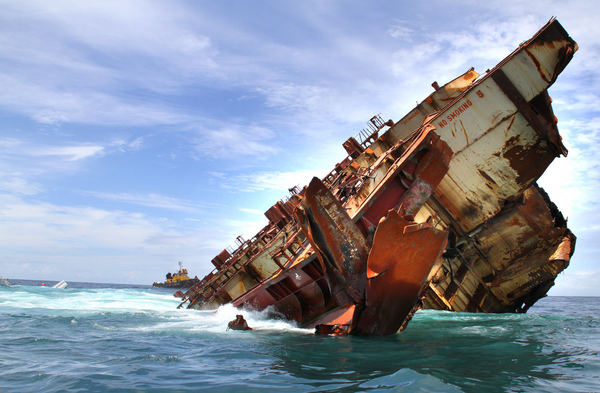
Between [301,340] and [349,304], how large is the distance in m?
1.27

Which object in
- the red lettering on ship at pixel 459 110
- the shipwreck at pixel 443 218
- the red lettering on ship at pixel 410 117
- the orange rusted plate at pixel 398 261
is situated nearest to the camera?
the orange rusted plate at pixel 398 261

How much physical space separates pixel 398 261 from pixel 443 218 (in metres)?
5.24

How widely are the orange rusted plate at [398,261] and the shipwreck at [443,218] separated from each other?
0.02m

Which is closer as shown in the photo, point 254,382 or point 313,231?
point 254,382

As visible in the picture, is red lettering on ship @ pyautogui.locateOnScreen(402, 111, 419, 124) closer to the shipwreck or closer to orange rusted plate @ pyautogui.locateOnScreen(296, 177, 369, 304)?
the shipwreck

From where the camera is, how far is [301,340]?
7.73 meters

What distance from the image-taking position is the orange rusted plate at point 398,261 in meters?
6.62

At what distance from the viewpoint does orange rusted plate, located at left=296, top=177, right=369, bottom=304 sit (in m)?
7.27

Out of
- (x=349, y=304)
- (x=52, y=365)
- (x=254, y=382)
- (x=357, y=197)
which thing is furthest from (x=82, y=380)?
(x=357, y=197)

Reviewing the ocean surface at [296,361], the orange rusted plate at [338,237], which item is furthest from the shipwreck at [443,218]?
the ocean surface at [296,361]

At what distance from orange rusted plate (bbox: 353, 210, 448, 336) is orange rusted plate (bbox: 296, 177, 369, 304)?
0.42 metres

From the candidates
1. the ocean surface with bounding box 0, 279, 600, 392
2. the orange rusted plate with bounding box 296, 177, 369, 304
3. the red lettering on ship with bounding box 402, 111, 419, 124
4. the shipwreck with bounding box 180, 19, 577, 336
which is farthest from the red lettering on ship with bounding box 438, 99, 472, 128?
the ocean surface with bounding box 0, 279, 600, 392

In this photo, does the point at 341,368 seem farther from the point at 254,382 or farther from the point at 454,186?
the point at 454,186

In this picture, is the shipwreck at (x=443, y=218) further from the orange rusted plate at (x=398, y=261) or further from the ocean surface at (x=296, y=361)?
the ocean surface at (x=296, y=361)
